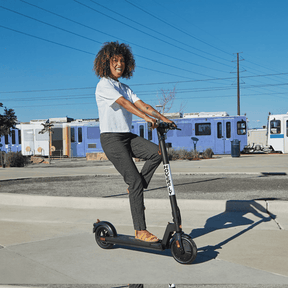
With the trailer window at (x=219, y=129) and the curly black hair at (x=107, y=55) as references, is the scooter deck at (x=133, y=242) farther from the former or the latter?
the trailer window at (x=219, y=129)

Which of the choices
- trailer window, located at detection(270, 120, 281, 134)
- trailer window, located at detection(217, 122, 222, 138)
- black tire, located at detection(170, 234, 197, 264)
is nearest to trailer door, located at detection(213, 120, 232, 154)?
trailer window, located at detection(217, 122, 222, 138)

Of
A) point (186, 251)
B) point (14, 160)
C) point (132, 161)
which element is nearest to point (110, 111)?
point (132, 161)

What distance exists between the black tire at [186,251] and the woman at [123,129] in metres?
0.27

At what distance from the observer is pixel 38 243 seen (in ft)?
14.6

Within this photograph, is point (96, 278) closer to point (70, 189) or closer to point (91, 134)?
point (70, 189)

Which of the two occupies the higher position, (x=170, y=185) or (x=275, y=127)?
(x=275, y=127)

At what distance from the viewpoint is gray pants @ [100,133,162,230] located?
12.4ft

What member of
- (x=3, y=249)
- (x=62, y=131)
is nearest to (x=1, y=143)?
(x=62, y=131)

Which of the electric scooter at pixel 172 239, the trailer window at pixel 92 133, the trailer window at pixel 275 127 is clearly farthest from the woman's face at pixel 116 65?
the trailer window at pixel 92 133

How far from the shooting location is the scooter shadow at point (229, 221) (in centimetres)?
390

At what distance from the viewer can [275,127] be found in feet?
93.0

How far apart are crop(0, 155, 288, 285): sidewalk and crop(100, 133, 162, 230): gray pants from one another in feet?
1.61

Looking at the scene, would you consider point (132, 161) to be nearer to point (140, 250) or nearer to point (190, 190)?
point (140, 250)

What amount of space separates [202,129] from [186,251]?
26.0 meters
